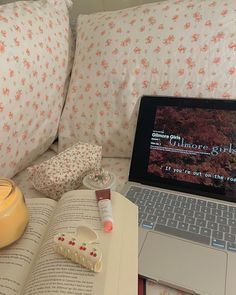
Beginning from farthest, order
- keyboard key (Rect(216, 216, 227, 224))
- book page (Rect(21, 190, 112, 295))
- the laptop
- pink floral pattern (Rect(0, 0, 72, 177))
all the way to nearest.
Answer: pink floral pattern (Rect(0, 0, 72, 177))
keyboard key (Rect(216, 216, 227, 224))
the laptop
book page (Rect(21, 190, 112, 295))

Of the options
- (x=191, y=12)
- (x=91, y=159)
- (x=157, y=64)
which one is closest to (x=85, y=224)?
(x=91, y=159)

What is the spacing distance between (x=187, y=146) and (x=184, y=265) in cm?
33

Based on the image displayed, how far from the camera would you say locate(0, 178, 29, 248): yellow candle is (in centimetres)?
48

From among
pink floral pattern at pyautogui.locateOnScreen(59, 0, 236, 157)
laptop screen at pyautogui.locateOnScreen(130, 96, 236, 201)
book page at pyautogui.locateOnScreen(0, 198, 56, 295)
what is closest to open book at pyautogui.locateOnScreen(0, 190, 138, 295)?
book page at pyautogui.locateOnScreen(0, 198, 56, 295)

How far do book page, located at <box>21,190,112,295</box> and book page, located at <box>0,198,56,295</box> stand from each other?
0.08ft

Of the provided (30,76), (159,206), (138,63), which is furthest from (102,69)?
(159,206)

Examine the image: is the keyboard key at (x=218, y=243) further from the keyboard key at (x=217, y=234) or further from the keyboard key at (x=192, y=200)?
the keyboard key at (x=192, y=200)

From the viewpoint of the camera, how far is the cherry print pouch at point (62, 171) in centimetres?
71

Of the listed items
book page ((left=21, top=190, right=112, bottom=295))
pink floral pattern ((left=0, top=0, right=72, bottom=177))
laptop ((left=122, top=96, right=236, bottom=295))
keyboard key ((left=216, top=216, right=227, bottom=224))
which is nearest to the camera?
book page ((left=21, top=190, right=112, bottom=295))

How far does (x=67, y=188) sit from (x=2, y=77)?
1.07ft

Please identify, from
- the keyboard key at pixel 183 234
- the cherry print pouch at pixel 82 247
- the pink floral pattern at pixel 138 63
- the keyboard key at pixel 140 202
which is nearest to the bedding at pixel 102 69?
the pink floral pattern at pixel 138 63

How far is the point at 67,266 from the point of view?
Result: 433 mm

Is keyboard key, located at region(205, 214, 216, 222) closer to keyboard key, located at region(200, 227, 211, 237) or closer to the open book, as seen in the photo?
keyboard key, located at region(200, 227, 211, 237)

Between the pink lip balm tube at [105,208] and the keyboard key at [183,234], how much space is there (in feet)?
0.47
